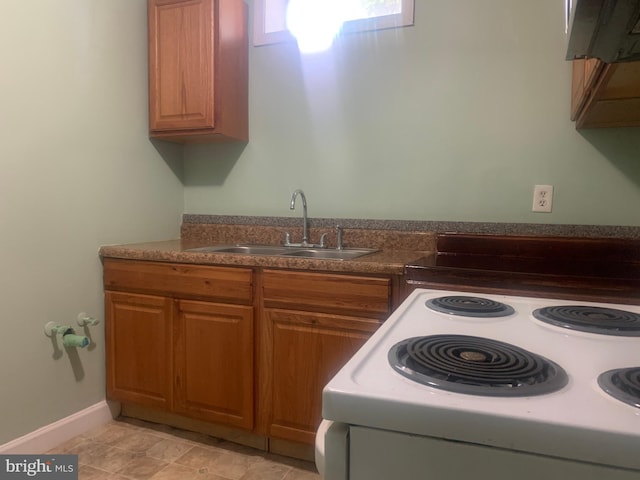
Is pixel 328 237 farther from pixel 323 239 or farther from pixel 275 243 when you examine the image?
pixel 275 243

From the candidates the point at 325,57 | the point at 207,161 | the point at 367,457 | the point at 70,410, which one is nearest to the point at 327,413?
the point at 367,457

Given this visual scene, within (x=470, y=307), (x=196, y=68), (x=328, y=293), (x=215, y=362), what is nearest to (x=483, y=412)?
(x=470, y=307)

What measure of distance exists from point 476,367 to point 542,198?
1599 millimetres

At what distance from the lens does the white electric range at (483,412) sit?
1.67 ft

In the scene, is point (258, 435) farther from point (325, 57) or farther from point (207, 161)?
point (325, 57)

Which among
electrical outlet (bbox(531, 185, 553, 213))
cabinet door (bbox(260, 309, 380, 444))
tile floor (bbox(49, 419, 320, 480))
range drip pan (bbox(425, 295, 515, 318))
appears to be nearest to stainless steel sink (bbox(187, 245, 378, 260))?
cabinet door (bbox(260, 309, 380, 444))

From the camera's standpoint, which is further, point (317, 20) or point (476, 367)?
Answer: point (317, 20)

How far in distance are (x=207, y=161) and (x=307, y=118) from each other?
2.20 ft

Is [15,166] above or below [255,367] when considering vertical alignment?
above

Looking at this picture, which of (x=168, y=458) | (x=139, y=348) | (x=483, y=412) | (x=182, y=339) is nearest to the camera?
(x=483, y=412)

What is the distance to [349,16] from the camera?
231 centimetres

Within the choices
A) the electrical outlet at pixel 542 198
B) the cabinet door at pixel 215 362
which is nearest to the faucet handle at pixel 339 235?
the cabinet door at pixel 215 362

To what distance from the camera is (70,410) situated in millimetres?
2086

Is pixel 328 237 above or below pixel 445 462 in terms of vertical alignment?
above
